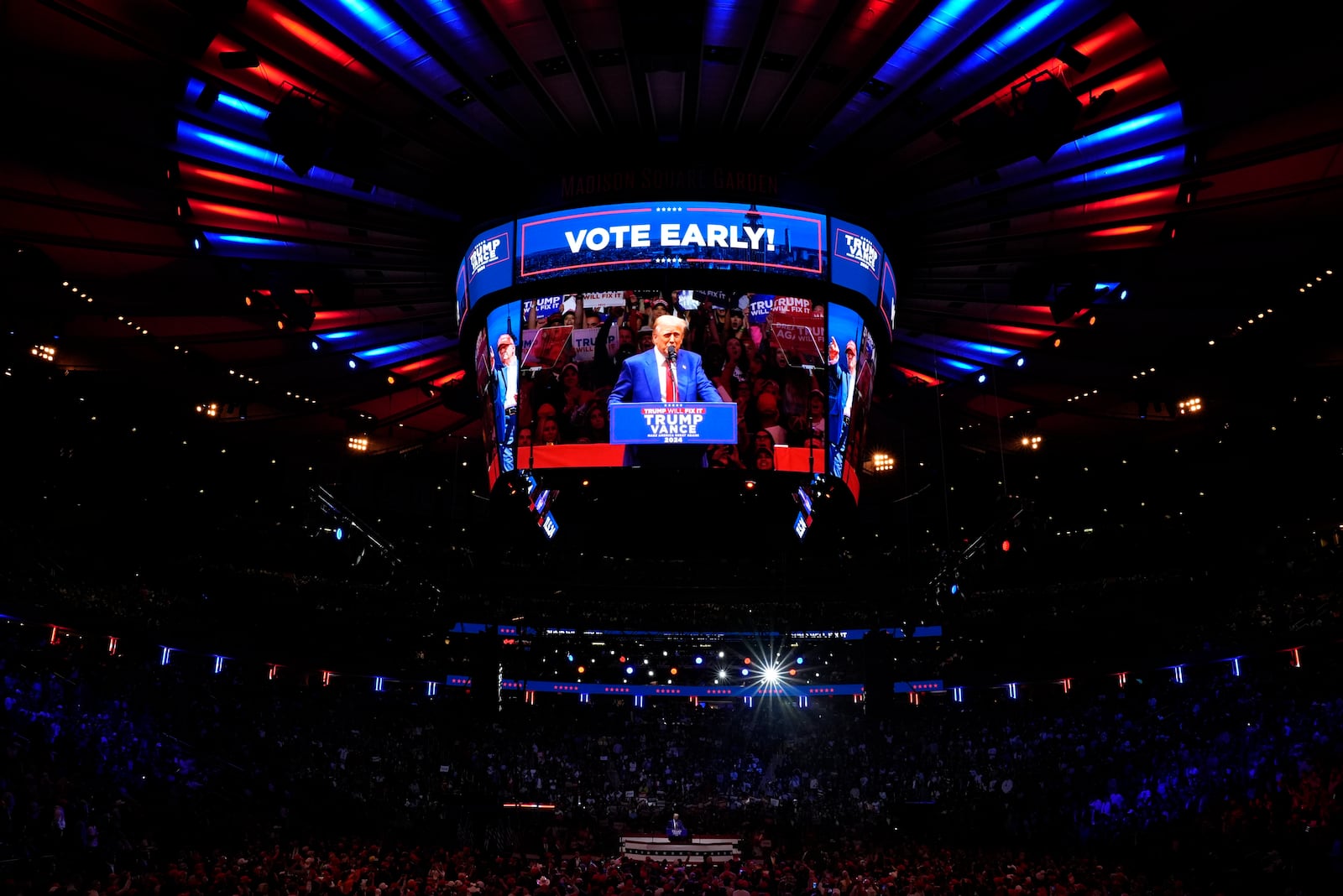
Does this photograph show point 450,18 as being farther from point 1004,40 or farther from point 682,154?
point 1004,40

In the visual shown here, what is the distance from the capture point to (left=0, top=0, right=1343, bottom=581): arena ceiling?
11.2m

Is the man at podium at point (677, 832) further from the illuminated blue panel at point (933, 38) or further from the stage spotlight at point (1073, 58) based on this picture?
the stage spotlight at point (1073, 58)

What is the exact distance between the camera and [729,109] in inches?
537

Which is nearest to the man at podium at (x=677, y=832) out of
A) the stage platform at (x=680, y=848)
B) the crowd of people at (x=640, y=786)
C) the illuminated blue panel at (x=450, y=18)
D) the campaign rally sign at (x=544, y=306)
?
the stage platform at (x=680, y=848)

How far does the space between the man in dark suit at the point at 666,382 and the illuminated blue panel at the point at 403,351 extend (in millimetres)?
7245

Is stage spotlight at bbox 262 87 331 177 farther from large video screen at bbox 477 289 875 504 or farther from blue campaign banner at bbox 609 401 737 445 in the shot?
blue campaign banner at bbox 609 401 737 445

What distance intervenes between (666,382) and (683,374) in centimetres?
28

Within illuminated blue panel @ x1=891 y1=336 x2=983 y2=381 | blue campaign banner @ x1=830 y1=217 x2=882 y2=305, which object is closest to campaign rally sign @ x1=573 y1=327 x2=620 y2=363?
blue campaign banner @ x1=830 y1=217 x2=882 y2=305

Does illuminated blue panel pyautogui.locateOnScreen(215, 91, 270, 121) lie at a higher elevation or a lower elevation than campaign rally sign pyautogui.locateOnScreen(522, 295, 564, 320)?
higher

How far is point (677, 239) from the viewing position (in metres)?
14.2

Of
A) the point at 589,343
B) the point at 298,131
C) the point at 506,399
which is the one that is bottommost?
the point at 506,399

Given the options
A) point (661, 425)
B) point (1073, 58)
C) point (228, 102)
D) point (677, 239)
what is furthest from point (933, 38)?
point (228, 102)

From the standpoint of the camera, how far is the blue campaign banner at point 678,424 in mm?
13891

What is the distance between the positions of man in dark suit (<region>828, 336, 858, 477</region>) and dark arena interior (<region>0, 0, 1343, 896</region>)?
7 cm
